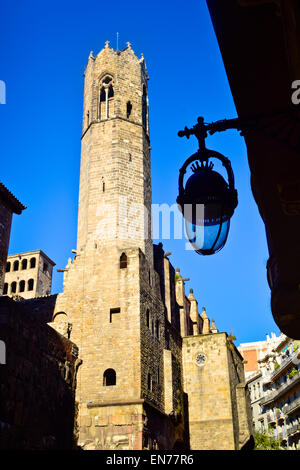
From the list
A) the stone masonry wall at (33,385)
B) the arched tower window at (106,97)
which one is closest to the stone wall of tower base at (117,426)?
the stone masonry wall at (33,385)

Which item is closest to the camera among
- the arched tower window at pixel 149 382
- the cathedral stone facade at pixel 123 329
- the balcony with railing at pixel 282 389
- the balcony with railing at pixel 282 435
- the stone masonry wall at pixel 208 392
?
the cathedral stone facade at pixel 123 329

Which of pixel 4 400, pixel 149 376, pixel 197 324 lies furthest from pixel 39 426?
pixel 197 324

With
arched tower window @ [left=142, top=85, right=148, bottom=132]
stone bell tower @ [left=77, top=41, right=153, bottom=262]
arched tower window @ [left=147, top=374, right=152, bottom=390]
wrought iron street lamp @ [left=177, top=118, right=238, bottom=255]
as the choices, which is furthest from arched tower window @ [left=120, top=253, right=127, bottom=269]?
wrought iron street lamp @ [left=177, top=118, right=238, bottom=255]

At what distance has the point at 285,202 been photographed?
527cm

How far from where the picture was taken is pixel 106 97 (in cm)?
2909

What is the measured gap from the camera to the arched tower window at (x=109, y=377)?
2253 centimetres

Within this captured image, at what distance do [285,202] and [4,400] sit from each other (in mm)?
9918

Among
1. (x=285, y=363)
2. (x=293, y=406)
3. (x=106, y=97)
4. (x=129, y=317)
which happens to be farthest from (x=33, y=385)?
(x=285, y=363)

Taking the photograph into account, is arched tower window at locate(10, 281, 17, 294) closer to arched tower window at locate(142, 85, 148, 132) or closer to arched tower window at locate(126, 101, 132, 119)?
arched tower window at locate(142, 85, 148, 132)

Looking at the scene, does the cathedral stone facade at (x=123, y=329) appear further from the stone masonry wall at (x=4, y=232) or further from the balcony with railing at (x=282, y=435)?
the balcony with railing at (x=282, y=435)

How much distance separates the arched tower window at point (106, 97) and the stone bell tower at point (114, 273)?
57mm

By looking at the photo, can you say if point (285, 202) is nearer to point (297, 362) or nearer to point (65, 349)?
point (65, 349)

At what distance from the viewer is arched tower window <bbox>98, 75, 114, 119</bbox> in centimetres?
2889

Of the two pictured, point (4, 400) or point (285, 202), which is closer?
point (285, 202)
